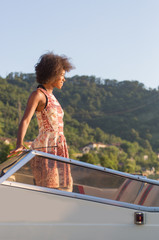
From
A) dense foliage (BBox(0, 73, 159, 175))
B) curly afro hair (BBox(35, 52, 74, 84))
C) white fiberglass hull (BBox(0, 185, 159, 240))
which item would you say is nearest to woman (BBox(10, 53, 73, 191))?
curly afro hair (BBox(35, 52, 74, 84))

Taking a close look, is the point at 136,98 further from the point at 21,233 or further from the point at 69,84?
the point at 21,233

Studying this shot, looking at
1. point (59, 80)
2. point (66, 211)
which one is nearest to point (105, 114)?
point (59, 80)

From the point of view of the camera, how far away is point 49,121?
9.87 feet

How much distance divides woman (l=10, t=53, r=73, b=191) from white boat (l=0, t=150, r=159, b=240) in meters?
0.06

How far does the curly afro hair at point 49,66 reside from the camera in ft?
10.2

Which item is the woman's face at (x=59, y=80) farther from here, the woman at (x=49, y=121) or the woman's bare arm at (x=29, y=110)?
the woman's bare arm at (x=29, y=110)

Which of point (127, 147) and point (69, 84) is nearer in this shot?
point (127, 147)

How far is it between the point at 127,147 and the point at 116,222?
7796 centimetres

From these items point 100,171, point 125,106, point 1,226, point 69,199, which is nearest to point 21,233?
point 1,226

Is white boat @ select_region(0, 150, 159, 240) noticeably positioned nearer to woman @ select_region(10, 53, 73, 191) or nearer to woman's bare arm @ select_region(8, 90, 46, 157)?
woman @ select_region(10, 53, 73, 191)

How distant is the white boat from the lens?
7.58 feet

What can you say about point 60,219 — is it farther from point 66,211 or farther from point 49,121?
point 49,121

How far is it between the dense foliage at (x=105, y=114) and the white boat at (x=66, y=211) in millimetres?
60713

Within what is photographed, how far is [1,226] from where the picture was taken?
2.28 metres
